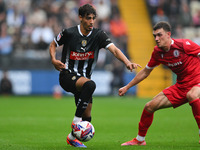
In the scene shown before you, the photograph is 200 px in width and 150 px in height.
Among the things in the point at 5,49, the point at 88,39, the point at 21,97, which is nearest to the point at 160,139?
the point at 88,39

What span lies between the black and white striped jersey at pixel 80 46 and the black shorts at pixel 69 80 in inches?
4.2

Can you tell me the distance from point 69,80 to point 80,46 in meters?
0.63

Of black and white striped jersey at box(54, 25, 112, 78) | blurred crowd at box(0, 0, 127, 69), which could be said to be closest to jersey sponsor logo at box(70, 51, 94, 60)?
black and white striped jersey at box(54, 25, 112, 78)

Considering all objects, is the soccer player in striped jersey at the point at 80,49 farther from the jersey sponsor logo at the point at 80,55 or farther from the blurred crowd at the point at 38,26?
the blurred crowd at the point at 38,26

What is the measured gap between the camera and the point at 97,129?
10.2 meters

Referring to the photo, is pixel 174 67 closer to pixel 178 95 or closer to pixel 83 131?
pixel 178 95

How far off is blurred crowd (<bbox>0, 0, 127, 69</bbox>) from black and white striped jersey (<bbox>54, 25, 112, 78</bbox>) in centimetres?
1401

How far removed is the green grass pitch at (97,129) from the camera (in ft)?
24.5

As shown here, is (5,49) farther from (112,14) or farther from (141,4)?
(141,4)

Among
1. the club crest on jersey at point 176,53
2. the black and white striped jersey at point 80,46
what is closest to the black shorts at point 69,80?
the black and white striped jersey at point 80,46

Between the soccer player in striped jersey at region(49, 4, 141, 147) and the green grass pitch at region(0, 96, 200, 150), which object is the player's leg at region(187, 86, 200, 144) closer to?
the green grass pitch at region(0, 96, 200, 150)

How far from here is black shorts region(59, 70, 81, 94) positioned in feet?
23.6

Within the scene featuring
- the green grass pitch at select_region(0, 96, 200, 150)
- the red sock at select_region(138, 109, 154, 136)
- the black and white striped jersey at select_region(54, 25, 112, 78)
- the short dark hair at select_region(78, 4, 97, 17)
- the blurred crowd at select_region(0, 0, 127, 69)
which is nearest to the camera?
the short dark hair at select_region(78, 4, 97, 17)

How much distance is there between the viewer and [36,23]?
76.0 feet
